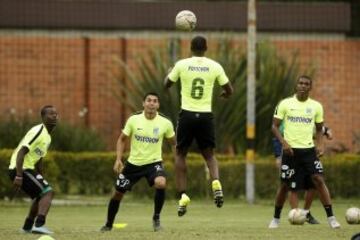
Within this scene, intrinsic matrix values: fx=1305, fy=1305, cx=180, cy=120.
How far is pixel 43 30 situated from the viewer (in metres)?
33.0

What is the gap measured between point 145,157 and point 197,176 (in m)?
9.05

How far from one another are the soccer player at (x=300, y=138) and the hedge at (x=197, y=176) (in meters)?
7.73

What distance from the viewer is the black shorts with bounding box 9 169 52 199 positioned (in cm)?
1789

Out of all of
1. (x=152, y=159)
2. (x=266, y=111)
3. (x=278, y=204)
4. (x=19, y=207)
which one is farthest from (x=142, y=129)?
(x=266, y=111)

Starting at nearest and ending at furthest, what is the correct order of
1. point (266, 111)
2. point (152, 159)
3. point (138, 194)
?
point (152, 159) → point (138, 194) → point (266, 111)

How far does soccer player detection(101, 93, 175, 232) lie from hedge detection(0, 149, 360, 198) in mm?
8695

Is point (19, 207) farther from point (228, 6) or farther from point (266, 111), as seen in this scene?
point (228, 6)

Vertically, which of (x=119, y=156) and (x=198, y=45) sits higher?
(x=198, y=45)

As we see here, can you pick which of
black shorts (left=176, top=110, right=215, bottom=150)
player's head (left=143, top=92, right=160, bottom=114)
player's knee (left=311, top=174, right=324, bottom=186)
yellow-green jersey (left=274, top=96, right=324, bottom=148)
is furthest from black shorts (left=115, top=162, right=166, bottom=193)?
player's knee (left=311, top=174, right=324, bottom=186)

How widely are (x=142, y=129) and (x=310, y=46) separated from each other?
50.3 ft

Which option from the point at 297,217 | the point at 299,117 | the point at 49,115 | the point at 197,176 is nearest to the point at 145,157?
the point at 49,115

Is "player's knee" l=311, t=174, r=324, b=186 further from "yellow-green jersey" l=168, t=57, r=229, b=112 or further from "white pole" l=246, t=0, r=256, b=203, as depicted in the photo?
"white pole" l=246, t=0, r=256, b=203

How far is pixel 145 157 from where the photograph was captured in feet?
59.4

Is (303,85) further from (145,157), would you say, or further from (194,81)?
(145,157)
